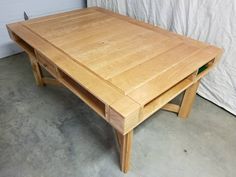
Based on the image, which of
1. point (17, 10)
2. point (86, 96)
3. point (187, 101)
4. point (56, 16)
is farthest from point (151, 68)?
point (17, 10)

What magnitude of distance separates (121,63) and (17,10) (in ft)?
5.31

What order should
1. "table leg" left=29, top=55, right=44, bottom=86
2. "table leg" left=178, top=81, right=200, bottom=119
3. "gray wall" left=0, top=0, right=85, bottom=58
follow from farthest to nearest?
"gray wall" left=0, top=0, right=85, bottom=58 → "table leg" left=29, top=55, right=44, bottom=86 → "table leg" left=178, top=81, right=200, bottom=119

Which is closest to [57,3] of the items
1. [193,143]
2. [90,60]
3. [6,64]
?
[6,64]

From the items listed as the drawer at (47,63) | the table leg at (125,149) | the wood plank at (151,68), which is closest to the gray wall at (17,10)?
the drawer at (47,63)

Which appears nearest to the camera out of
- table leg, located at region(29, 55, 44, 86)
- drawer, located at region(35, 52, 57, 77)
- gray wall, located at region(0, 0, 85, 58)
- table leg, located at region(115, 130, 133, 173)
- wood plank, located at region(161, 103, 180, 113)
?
table leg, located at region(115, 130, 133, 173)

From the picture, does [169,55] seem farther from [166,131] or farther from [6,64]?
[6,64]

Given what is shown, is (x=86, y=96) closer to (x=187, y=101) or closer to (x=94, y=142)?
(x=94, y=142)

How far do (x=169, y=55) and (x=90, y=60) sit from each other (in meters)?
0.43

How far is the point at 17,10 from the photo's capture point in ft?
6.65

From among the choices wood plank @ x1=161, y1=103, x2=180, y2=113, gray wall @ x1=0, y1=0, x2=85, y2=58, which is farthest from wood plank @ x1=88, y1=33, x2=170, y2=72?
gray wall @ x1=0, y1=0, x2=85, y2=58

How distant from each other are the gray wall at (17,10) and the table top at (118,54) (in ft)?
2.29

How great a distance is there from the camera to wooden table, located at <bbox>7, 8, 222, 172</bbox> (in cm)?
81

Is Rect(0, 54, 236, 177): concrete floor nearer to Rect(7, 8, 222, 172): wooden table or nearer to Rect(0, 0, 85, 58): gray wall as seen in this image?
Rect(7, 8, 222, 172): wooden table

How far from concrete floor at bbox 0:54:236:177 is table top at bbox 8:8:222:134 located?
0.54 m
